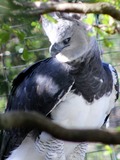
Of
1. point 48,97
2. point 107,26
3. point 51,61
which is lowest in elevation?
point 48,97

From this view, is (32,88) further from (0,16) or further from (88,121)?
(0,16)

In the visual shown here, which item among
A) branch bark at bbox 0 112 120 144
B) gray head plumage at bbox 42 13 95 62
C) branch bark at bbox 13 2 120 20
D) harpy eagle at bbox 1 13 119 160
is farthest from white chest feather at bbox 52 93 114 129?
branch bark at bbox 0 112 120 144

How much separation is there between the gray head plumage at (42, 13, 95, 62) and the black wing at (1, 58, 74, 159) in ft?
0.18

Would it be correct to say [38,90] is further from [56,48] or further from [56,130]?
[56,130]

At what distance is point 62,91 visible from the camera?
5.98 feet

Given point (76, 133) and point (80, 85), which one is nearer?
point (76, 133)

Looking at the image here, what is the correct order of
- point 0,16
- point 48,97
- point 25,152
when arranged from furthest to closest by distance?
point 25,152, point 48,97, point 0,16

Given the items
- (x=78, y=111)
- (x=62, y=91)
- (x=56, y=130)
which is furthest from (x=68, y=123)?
(x=56, y=130)

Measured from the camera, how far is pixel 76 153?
219 centimetres

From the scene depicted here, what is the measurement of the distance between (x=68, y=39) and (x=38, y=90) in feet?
0.91

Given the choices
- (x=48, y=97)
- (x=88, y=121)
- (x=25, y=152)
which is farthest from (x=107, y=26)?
(x=25, y=152)

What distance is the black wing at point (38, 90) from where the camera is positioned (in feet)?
6.04

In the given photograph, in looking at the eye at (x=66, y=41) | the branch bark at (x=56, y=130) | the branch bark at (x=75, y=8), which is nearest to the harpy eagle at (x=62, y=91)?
the eye at (x=66, y=41)

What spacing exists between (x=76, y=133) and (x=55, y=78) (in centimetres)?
139
